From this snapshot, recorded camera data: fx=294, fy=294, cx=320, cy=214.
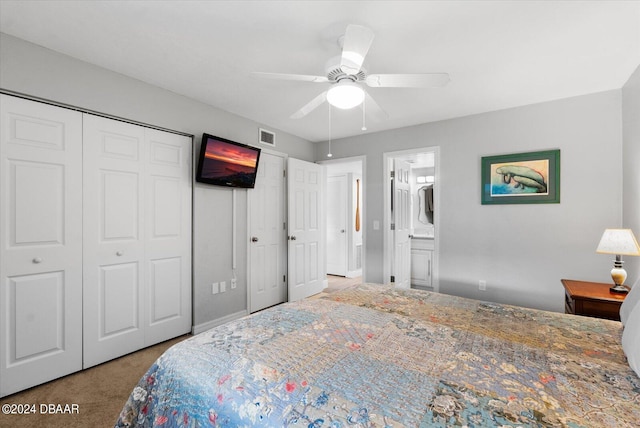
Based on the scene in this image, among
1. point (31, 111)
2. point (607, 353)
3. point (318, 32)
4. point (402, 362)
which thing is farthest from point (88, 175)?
point (607, 353)

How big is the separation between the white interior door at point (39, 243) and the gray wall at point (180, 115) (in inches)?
7.2

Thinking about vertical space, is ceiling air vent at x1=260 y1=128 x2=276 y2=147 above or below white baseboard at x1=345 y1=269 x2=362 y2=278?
above

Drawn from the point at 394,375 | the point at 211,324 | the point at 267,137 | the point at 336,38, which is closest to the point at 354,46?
the point at 336,38

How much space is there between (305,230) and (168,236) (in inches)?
77.2

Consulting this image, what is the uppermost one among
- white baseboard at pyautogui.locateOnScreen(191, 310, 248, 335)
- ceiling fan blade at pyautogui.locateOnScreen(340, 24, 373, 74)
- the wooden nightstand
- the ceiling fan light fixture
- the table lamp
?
ceiling fan blade at pyautogui.locateOnScreen(340, 24, 373, 74)

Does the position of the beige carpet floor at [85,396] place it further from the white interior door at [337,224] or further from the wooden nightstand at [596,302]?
the white interior door at [337,224]

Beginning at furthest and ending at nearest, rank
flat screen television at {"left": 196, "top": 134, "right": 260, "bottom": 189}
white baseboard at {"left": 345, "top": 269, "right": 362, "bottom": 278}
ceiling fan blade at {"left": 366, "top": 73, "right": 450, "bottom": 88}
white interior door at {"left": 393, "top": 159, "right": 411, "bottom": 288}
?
1. white baseboard at {"left": 345, "top": 269, "right": 362, "bottom": 278}
2. white interior door at {"left": 393, "top": 159, "right": 411, "bottom": 288}
3. flat screen television at {"left": 196, "top": 134, "right": 260, "bottom": 189}
4. ceiling fan blade at {"left": 366, "top": 73, "right": 450, "bottom": 88}

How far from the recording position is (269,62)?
2.27 meters

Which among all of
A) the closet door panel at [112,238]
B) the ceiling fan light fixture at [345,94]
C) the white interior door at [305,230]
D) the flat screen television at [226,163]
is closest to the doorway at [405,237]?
the white interior door at [305,230]

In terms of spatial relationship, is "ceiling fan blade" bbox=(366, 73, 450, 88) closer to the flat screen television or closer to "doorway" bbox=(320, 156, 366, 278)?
the flat screen television

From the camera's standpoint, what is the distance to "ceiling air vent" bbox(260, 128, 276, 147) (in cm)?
379

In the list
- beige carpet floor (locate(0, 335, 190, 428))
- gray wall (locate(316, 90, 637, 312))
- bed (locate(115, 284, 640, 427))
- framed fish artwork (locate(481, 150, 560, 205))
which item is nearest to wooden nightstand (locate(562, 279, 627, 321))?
gray wall (locate(316, 90, 637, 312))

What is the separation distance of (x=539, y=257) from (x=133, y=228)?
3964 millimetres

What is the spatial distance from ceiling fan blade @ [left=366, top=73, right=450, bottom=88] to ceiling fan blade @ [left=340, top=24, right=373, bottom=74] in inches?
7.0
